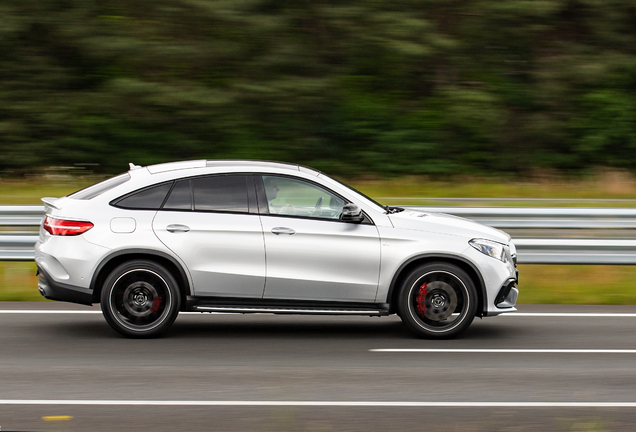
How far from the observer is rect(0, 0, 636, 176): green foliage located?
19469 millimetres

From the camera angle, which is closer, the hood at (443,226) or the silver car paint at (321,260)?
the silver car paint at (321,260)

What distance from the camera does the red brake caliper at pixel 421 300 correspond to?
297 inches

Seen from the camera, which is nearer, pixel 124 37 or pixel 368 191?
pixel 368 191

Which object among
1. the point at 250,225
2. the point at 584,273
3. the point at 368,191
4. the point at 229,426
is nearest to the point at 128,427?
the point at 229,426

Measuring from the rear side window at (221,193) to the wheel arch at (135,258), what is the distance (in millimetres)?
549

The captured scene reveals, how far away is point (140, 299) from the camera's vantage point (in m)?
7.42

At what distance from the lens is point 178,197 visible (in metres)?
7.48

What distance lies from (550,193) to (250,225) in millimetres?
A: 11452

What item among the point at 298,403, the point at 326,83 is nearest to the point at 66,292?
the point at 298,403

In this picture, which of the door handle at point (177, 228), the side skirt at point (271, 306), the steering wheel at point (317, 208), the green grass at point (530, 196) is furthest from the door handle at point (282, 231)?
the green grass at point (530, 196)

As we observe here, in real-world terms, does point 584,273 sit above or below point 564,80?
below

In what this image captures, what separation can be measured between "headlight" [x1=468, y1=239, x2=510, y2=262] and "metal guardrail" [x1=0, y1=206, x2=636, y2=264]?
2.67m

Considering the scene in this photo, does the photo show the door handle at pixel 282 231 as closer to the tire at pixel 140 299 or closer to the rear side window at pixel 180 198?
the rear side window at pixel 180 198

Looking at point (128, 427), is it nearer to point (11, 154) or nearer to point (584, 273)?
point (584, 273)
